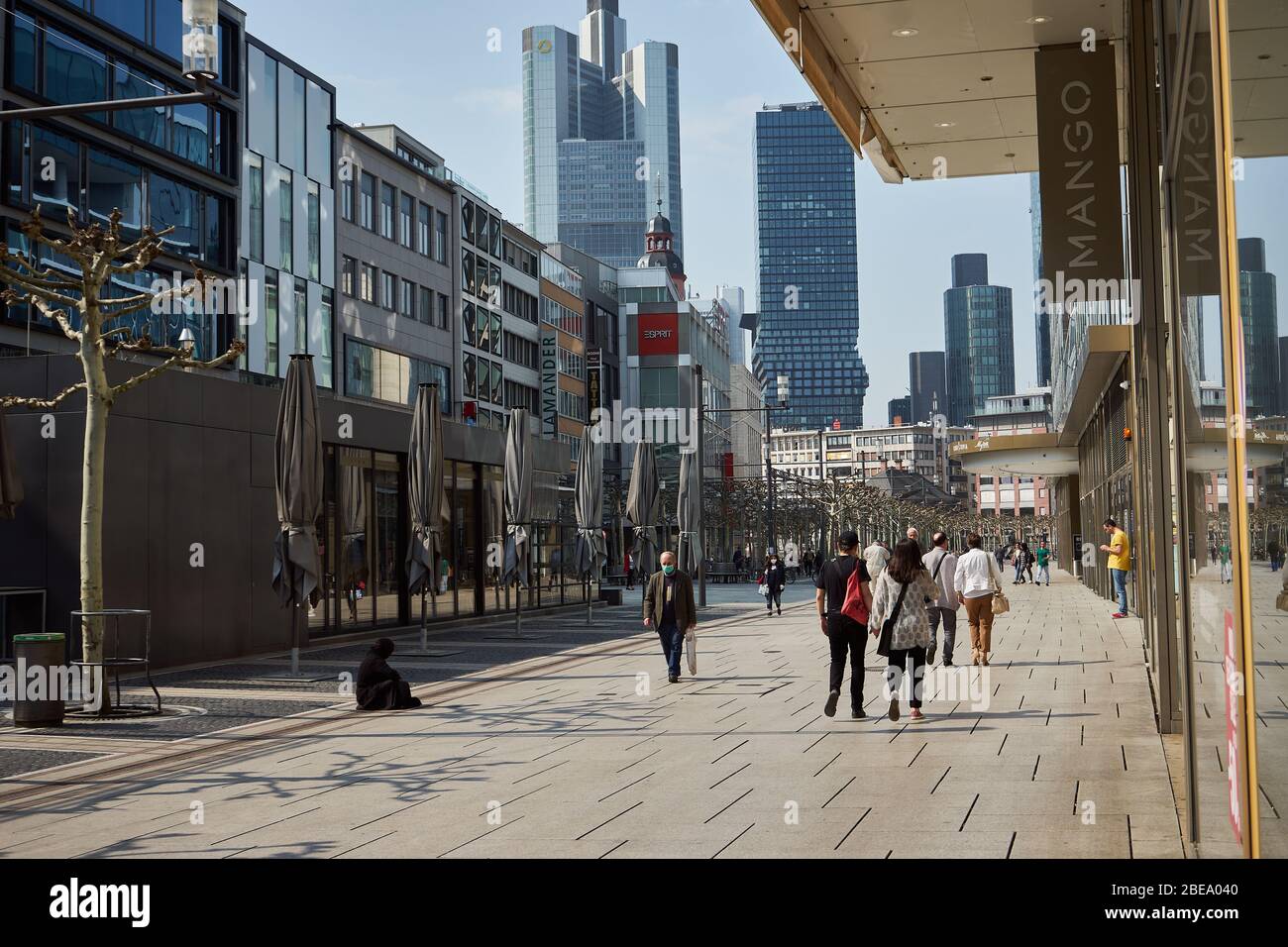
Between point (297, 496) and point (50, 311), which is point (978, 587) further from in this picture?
point (50, 311)

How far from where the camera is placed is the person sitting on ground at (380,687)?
1467 centimetres

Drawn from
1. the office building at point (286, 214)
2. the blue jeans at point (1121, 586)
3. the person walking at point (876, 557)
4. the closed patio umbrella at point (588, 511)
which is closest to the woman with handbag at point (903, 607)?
the person walking at point (876, 557)

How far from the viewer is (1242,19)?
10.7 feet

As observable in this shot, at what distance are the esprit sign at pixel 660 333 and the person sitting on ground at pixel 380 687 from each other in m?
86.0

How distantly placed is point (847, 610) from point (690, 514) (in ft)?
71.8

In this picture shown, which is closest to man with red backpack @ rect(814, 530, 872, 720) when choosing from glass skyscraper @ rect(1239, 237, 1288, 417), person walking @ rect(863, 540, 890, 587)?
person walking @ rect(863, 540, 890, 587)

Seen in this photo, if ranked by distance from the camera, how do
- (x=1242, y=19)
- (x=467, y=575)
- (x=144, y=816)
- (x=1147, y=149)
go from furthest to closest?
(x=467, y=575), (x=1147, y=149), (x=144, y=816), (x=1242, y=19)

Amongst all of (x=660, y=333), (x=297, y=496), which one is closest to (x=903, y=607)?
(x=297, y=496)

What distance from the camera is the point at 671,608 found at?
1733 cm

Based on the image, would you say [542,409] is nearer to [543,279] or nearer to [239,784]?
[543,279]

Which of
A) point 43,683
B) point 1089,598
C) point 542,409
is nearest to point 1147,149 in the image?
point 43,683

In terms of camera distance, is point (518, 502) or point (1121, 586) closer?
point (1121, 586)

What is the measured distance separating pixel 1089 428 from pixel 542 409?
44953 mm

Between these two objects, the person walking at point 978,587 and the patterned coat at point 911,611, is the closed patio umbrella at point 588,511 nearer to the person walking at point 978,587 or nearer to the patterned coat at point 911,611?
the person walking at point 978,587
